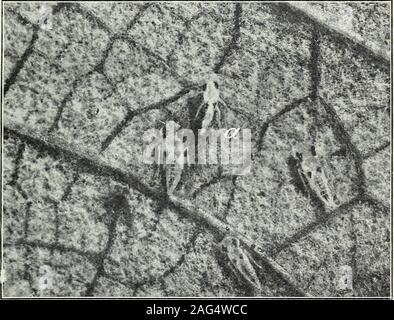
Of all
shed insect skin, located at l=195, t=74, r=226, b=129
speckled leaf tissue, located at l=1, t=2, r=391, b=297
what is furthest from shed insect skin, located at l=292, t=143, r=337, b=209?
shed insect skin, located at l=195, t=74, r=226, b=129

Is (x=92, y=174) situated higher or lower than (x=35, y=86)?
lower

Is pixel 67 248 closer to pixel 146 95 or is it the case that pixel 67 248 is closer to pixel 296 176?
pixel 146 95

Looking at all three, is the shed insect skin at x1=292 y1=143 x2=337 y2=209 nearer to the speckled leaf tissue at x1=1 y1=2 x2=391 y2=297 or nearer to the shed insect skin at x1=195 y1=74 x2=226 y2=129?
the speckled leaf tissue at x1=1 y1=2 x2=391 y2=297

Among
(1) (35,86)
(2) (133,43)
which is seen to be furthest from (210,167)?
(1) (35,86)

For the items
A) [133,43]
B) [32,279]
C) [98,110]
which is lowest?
[32,279]

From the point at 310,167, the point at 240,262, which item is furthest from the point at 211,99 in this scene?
the point at 240,262

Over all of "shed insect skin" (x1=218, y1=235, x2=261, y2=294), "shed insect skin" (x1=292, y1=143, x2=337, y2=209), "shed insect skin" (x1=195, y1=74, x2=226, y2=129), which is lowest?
"shed insect skin" (x1=218, y1=235, x2=261, y2=294)

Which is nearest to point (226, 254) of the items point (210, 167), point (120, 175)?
point (210, 167)

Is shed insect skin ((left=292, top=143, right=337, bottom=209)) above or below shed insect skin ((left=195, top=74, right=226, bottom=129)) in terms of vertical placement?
below
